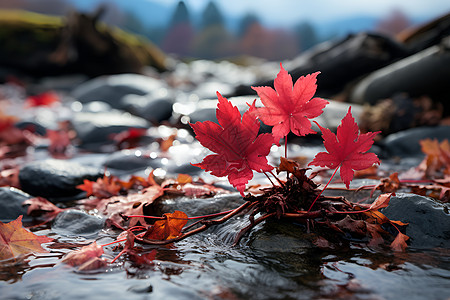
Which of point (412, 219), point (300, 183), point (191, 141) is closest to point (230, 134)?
point (300, 183)

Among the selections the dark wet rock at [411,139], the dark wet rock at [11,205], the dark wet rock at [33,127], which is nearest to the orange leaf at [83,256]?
the dark wet rock at [11,205]

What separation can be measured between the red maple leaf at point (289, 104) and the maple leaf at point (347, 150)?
88mm

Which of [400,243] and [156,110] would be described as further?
[156,110]

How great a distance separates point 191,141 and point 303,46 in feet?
159

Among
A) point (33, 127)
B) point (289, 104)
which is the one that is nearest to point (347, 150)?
point (289, 104)

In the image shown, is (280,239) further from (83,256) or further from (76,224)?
(76,224)

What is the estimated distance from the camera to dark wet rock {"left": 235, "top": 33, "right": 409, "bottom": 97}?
655 cm

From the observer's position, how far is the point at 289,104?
141cm

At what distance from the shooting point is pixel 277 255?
4.91 feet

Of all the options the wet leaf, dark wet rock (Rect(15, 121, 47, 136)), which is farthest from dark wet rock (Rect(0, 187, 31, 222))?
dark wet rock (Rect(15, 121, 47, 136))

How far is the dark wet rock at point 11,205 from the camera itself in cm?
214

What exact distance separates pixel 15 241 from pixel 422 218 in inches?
69.8

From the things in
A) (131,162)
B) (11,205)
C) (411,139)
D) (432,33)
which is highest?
(432,33)

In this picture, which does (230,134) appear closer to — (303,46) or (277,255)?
(277,255)
